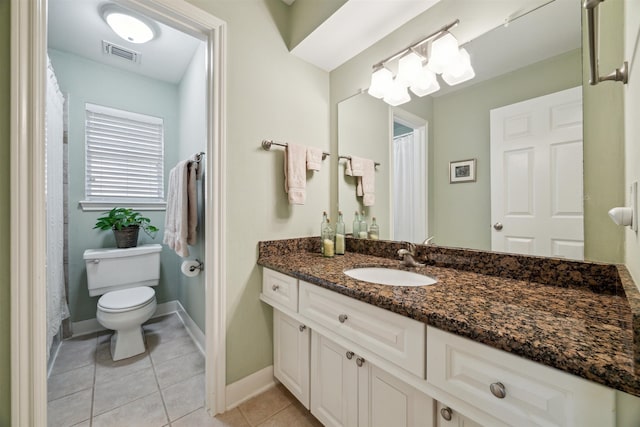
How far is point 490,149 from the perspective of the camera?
3.66 ft

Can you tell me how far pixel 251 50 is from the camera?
1.47 metres

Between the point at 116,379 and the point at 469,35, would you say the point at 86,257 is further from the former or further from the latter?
the point at 469,35

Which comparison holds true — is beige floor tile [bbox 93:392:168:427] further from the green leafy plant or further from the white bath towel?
the green leafy plant

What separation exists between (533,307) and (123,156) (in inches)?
124

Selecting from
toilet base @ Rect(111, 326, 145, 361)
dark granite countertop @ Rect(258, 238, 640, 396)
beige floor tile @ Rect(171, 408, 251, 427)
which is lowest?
beige floor tile @ Rect(171, 408, 251, 427)

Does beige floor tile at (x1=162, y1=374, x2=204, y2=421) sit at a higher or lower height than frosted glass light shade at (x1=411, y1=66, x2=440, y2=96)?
lower

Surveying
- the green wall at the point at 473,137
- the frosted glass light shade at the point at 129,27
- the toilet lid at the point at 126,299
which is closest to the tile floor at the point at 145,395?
the toilet lid at the point at 126,299

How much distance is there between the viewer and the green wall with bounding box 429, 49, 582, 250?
97 cm

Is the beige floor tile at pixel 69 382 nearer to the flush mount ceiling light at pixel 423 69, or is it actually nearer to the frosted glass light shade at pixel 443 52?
the flush mount ceiling light at pixel 423 69

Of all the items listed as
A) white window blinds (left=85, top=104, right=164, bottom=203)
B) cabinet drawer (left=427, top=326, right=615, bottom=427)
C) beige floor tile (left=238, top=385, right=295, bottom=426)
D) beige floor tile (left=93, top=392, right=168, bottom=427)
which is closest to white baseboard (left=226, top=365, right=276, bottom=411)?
beige floor tile (left=238, top=385, right=295, bottom=426)

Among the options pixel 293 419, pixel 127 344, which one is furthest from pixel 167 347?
pixel 293 419

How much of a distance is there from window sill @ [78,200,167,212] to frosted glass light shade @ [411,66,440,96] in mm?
2534

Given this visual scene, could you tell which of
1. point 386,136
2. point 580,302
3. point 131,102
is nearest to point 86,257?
point 131,102

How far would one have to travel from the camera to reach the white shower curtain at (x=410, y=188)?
1.39m
